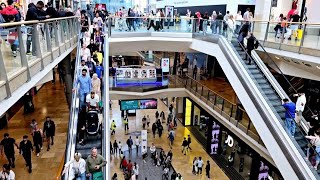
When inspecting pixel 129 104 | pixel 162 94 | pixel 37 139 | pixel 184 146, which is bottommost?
pixel 184 146

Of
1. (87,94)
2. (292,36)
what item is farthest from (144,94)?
(87,94)

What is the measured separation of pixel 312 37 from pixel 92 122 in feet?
25.7

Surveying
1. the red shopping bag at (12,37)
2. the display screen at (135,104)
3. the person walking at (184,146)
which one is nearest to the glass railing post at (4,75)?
the red shopping bag at (12,37)

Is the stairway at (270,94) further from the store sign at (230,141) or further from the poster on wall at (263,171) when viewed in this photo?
the store sign at (230,141)

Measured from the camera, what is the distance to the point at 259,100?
10266mm

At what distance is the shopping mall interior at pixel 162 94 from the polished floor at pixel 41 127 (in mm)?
57

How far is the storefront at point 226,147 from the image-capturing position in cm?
1581

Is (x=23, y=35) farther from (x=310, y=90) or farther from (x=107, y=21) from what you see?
(x=310, y=90)

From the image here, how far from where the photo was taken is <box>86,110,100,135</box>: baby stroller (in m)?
7.28

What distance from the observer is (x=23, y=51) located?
6211 mm

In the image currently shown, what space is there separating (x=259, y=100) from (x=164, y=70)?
47.1 feet

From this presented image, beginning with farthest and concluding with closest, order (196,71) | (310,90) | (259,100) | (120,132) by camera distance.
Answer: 1. (196,71)
2. (120,132)
3. (310,90)
4. (259,100)

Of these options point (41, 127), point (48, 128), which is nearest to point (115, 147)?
Result: point (41, 127)

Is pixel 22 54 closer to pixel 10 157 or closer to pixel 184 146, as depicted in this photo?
pixel 10 157
